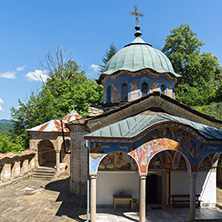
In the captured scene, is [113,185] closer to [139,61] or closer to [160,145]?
[160,145]

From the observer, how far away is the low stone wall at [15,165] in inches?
544

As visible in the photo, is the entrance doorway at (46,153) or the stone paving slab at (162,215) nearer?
the stone paving slab at (162,215)

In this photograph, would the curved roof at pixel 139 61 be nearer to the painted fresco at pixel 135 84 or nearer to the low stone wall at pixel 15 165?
the painted fresco at pixel 135 84

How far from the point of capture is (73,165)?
13.2 meters

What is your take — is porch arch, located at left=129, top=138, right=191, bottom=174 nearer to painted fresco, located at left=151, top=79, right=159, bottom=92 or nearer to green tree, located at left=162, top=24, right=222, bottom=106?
painted fresco, located at left=151, top=79, right=159, bottom=92

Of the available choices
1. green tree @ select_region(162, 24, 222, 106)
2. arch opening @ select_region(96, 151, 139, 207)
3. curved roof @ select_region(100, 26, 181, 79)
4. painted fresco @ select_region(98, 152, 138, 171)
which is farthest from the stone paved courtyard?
green tree @ select_region(162, 24, 222, 106)

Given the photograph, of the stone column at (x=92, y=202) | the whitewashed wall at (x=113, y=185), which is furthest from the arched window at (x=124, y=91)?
the stone column at (x=92, y=202)

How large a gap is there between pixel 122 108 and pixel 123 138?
7.44 ft

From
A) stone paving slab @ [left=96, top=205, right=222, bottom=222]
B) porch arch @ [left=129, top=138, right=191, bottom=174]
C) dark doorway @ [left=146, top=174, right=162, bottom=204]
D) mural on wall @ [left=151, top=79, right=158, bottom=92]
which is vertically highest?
mural on wall @ [left=151, top=79, right=158, bottom=92]

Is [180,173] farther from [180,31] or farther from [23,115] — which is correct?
A: [180,31]

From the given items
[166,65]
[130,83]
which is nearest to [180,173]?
[130,83]

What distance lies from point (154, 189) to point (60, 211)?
15.8ft

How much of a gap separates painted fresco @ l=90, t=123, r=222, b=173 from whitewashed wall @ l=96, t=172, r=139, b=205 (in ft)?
8.07

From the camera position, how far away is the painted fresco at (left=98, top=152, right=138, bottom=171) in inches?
368
